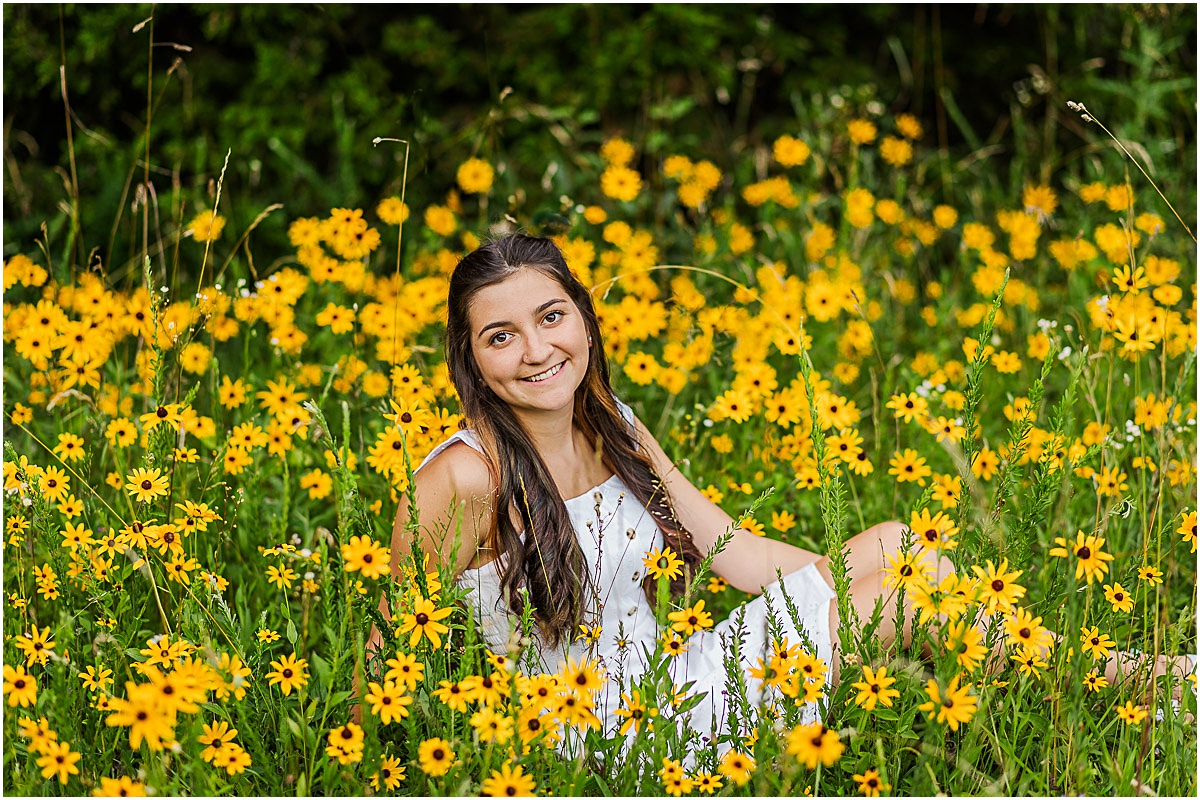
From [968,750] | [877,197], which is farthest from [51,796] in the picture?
[877,197]

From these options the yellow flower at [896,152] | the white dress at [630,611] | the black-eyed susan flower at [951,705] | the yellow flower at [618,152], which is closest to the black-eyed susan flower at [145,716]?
the white dress at [630,611]

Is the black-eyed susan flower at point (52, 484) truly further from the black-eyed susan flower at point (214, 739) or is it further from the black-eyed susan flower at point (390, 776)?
the black-eyed susan flower at point (390, 776)

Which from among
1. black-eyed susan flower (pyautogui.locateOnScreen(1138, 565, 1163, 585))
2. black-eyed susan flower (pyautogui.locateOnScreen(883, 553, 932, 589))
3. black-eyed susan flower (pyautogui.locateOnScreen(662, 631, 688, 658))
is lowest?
black-eyed susan flower (pyautogui.locateOnScreen(662, 631, 688, 658))

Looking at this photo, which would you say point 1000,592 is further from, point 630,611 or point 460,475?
point 460,475

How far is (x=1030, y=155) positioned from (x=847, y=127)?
1.23 m

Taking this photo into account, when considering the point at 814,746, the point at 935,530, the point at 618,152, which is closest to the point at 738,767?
the point at 814,746

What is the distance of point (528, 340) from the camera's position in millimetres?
2127

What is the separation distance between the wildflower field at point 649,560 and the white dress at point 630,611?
11 centimetres

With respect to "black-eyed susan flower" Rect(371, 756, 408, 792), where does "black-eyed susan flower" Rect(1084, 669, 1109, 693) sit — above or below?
above

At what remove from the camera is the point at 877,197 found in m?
5.01

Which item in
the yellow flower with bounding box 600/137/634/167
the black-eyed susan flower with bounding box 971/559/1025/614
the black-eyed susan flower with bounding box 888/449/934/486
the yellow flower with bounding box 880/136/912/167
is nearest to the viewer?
the black-eyed susan flower with bounding box 971/559/1025/614

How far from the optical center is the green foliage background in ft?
14.0

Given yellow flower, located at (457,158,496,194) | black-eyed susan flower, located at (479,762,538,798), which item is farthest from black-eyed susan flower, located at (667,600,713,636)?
yellow flower, located at (457,158,496,194)

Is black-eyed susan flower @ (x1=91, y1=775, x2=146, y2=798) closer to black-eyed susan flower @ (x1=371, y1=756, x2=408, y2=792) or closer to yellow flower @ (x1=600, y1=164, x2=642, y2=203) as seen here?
black-eyed susan flower @ (x1=371, y1=756, x2=408, y2=792)
